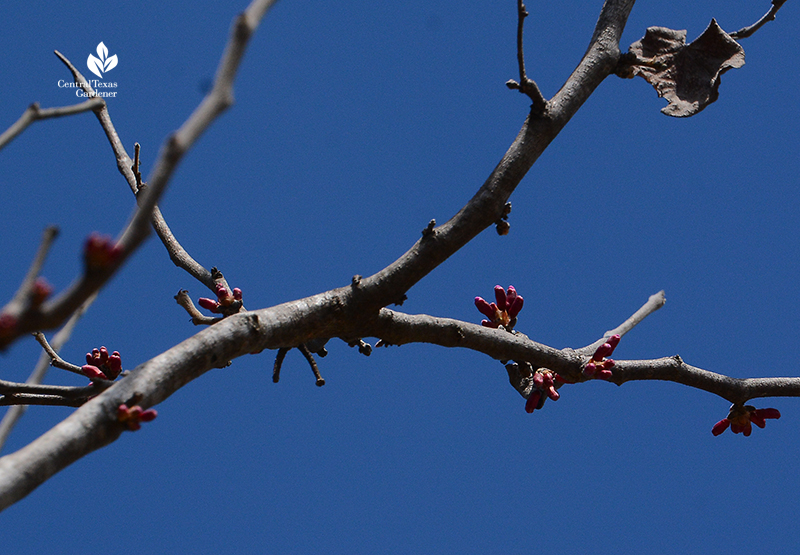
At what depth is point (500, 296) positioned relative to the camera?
→ 419 cm

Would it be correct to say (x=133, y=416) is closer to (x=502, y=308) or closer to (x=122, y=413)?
(x=122, y=413)

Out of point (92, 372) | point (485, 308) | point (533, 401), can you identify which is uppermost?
point (485, 308)

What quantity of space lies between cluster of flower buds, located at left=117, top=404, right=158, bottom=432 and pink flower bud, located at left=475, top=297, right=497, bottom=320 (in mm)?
2535

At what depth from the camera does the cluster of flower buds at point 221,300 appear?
3586 millimetres

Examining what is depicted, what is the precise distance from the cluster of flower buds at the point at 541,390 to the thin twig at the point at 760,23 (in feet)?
8.81

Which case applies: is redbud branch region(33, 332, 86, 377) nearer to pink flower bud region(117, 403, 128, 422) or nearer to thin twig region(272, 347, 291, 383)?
thin twig region(272, 347, 291, 383)

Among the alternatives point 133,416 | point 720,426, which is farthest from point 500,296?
point 133,416

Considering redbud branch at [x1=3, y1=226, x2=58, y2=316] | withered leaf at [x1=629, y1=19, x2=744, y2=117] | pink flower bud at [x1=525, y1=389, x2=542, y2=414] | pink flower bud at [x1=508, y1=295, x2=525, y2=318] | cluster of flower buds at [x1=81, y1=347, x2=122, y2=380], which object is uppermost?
withered leaf at [x1=629, y1=19, x2=744, y2=117]

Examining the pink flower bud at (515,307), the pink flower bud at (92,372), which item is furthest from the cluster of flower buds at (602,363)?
the pink flower bud at (92,372)

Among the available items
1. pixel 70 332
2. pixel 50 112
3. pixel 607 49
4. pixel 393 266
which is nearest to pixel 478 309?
pixel 393 266

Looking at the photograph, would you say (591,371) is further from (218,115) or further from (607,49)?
(218,115)

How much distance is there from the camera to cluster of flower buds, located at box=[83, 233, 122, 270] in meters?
1.14

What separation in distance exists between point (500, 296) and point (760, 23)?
254 cm

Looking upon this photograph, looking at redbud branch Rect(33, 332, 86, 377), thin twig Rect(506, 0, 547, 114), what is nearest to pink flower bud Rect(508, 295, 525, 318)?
thin twig Rect(506, 0, 547, 114)
